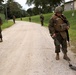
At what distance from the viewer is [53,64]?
902 cm

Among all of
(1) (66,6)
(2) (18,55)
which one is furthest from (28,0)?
(2) (18,55)

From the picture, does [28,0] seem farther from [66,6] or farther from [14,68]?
[14,68]

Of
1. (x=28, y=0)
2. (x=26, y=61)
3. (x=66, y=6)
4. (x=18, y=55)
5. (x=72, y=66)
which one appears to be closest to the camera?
(x=72, y=66)

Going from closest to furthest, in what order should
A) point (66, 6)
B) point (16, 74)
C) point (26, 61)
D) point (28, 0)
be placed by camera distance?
point (16, 74)
point (26, 61)
point (28, 0)
point (66, 6)

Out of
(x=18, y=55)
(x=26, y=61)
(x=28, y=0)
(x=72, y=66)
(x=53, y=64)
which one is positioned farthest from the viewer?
(x=28, y=0)

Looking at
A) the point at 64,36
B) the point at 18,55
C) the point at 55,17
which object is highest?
the point at 55,17

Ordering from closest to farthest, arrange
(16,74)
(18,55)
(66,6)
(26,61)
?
(16,74) < (26,61) < (18,55) < (66,6)

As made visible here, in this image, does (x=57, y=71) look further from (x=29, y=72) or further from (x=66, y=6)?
(x=66, y=6)

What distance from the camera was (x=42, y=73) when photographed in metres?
7.77

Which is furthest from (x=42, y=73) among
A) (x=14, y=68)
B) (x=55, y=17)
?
(x=55, y=17)

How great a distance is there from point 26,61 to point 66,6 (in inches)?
3587

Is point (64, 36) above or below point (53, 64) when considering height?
above

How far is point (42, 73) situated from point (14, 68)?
44.2 inches

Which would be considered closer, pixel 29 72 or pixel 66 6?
pixel 29 72
